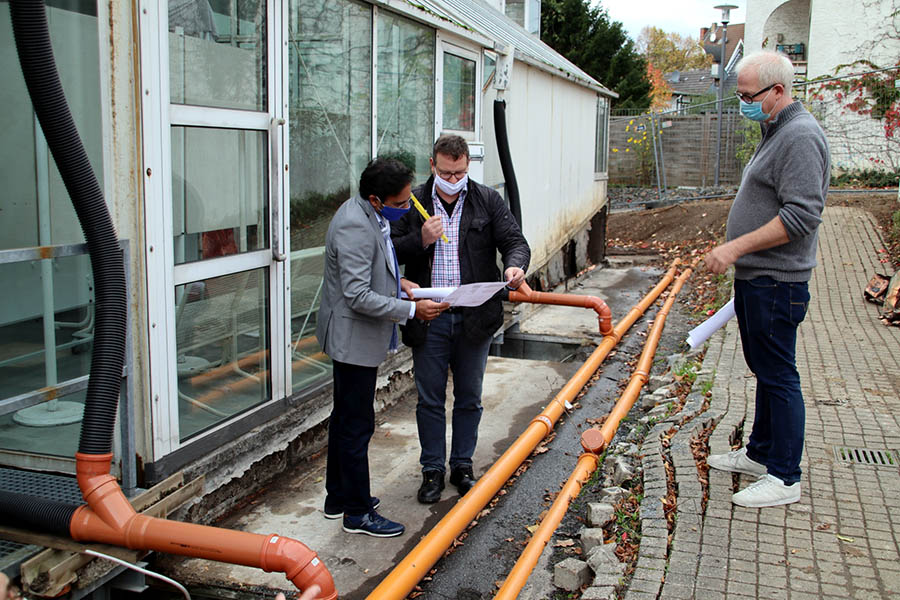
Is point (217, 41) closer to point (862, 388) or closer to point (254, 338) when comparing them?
point (254, 338)

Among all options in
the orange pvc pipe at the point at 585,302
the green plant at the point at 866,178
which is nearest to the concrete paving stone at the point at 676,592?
the orange pvc pipe at the point at 585,302

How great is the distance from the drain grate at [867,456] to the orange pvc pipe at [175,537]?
298 cm

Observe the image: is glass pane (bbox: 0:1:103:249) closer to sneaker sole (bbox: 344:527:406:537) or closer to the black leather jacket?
the black leather jacket

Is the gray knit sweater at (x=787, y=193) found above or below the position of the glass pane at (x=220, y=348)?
above

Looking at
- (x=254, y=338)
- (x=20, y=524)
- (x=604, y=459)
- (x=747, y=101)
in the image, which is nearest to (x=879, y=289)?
(x=604, y=459)

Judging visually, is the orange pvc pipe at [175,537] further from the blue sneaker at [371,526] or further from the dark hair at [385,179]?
the dark hair at [385,179]

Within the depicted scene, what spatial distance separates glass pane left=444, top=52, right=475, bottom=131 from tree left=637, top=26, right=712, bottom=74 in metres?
64.9

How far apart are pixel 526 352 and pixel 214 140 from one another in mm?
5428

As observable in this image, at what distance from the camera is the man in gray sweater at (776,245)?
11.4 ft

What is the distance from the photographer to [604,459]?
4914 mm

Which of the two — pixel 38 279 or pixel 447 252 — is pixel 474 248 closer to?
pixel 447 252

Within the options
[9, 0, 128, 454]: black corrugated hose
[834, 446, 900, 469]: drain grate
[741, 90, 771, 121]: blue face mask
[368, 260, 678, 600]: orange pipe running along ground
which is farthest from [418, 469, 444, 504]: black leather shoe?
[741, 90, 771, 121]: blue face mask

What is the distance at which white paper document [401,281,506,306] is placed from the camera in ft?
13.0

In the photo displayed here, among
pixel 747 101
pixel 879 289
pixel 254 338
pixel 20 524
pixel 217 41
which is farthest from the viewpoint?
pixel 879 289
